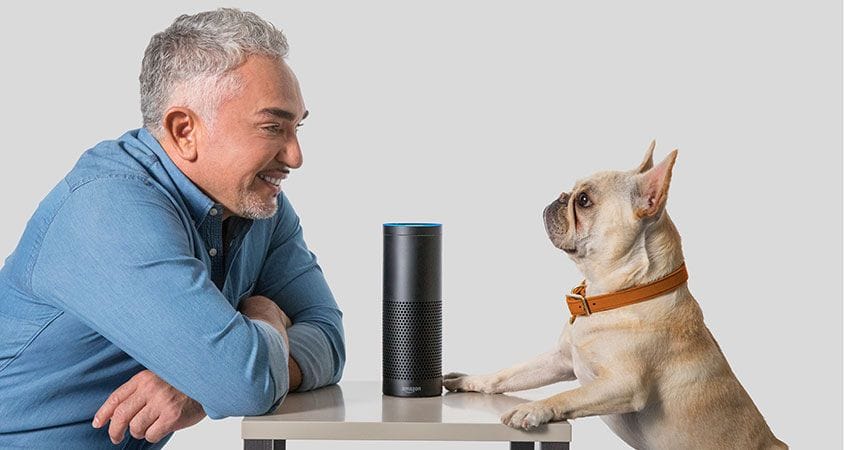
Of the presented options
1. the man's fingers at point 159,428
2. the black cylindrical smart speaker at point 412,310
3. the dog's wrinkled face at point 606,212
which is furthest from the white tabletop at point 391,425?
the dog's wrinkled face at point 606,212

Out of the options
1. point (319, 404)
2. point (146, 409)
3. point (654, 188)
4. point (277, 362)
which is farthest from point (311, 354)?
point (654, 188)

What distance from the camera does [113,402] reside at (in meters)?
2.54

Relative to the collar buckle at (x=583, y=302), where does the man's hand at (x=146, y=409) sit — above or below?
below

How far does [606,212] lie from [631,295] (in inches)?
7.6

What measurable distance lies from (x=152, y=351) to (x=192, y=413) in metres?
0.27

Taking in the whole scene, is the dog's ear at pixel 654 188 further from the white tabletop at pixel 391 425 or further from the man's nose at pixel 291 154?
the man's nose at pixel 291 154

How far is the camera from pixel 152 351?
2318mm

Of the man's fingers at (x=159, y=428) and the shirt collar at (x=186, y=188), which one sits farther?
the shirt collar at (x=186, y=188)

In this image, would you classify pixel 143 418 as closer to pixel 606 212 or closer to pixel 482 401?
pixel 482 401

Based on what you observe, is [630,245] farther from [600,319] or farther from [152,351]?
[152,351]

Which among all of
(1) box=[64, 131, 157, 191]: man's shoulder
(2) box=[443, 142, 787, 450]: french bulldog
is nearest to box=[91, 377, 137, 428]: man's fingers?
(1) box=[64, 131, 157, 191]: man's shoulder

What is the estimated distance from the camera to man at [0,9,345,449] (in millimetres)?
2314

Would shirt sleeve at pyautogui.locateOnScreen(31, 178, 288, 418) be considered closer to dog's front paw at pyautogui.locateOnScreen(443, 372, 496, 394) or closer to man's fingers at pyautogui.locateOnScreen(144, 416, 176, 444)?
man's fingers at pyautogui.locateOnScreen(144, 416, 176, 444)

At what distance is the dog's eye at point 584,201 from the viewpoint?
2566 millimetres
